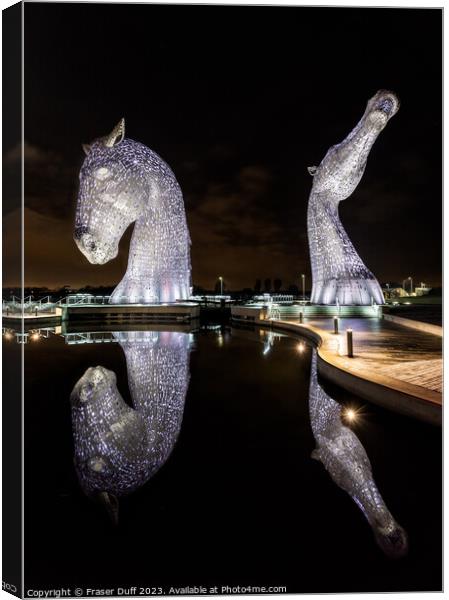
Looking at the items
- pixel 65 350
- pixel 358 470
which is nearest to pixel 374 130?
pixel 65 350

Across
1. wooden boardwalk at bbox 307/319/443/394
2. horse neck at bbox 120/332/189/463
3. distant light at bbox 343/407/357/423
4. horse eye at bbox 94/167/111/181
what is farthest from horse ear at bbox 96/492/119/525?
horse eye at bbox 94/167/111/181

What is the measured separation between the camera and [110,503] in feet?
11.1

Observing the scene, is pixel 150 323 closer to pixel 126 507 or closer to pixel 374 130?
pixel 374 130

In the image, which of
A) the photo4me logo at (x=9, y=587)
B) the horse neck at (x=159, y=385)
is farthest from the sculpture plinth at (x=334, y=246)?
the photo4me logo at (x=9, y=587)

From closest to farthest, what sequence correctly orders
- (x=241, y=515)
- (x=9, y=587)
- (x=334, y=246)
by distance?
1. (x=9, y=587)
2. (x=241, y=515)
3. (x=334, y=246)

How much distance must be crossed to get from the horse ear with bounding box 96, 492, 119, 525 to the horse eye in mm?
12048

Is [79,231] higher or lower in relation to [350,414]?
higher

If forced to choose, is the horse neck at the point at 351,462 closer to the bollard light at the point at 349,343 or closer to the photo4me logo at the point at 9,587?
the bollard light at the point at 349,343

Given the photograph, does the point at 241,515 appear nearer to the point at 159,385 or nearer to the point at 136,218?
the point at 159,385

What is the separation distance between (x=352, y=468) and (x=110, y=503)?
2183 mm

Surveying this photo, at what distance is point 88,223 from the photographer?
13.2 metres

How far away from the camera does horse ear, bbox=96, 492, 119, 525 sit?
320 cm

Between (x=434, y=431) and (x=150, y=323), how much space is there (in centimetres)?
1407

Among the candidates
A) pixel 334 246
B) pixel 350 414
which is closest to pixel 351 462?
pixel 350 414
